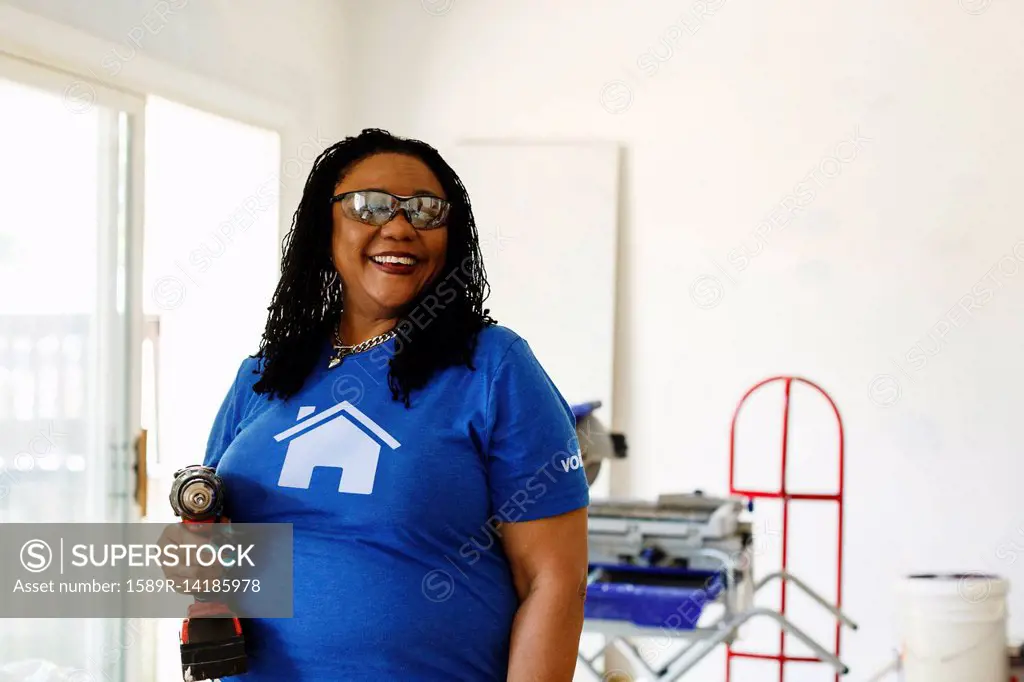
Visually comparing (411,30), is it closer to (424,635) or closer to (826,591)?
(826,591)

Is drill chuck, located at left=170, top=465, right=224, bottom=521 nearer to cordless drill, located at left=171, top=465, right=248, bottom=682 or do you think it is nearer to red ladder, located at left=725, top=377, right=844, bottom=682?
cordless drill, located at left=171, top=465, right=248, bottom=682

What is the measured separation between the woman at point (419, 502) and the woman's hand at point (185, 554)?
0.06 metres

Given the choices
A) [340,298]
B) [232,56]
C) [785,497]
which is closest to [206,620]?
[340,298]

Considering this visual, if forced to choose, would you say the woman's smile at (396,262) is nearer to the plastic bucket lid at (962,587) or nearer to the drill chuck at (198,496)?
the drill chuck at (198,496)

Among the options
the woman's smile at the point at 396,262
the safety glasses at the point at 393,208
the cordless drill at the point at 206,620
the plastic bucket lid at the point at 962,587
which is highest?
the safety glasses at the point at 393,208

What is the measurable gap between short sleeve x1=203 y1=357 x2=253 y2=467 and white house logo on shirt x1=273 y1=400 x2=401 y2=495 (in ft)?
0.59

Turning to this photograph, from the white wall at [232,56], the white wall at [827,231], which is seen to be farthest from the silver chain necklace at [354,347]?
the white wall at [827,231]

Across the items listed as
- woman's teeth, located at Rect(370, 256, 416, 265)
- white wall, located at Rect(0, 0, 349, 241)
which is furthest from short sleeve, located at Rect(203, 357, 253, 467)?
white wall, located at Rect(0, 0, 349, 241)

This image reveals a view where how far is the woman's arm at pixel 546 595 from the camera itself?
147 cm

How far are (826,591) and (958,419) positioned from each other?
0.85 meters

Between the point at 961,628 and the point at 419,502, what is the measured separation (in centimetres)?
252

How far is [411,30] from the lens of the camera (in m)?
4.91

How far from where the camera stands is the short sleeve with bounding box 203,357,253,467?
5.64ft

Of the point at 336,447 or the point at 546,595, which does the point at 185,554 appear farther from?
the point at 546,595
